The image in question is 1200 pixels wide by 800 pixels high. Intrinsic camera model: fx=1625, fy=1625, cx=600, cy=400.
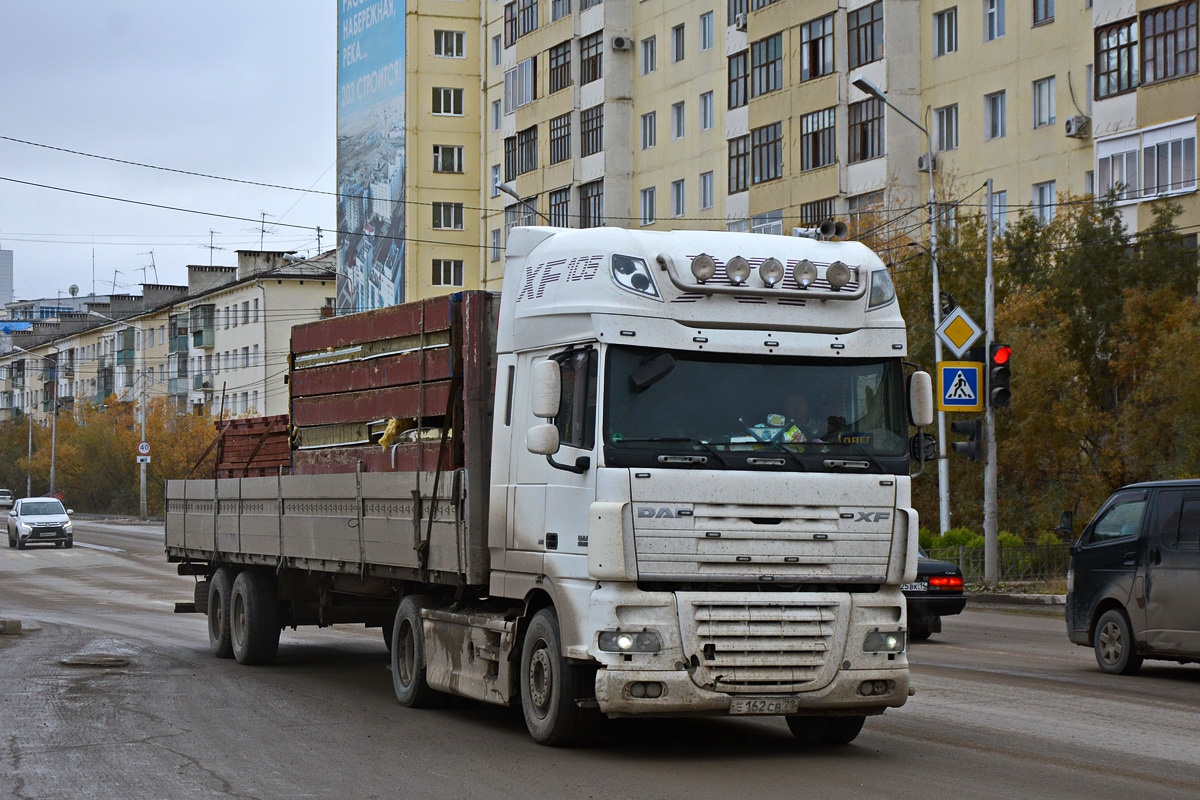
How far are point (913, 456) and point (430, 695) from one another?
4416 millimetres

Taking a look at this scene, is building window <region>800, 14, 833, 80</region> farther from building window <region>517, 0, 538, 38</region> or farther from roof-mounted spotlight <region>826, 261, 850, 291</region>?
roof-mounted spotlight <region>826, 261, 850, 291</region>

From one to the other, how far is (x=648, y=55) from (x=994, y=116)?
2148cm

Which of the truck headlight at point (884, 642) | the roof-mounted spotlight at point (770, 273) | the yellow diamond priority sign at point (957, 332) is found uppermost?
the yellow diamond priority sign at point (957, 332)

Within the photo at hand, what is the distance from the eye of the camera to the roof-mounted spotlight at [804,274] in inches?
407

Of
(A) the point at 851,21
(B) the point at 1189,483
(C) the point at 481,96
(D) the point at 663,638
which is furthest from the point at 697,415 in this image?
(C) the point at 481,96

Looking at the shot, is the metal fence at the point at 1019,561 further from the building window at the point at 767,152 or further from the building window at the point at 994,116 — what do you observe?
the building window at the point at 767,152

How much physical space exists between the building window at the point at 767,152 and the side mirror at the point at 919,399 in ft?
140

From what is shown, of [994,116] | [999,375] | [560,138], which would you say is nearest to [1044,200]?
[994,116]

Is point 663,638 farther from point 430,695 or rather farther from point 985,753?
point 430,695

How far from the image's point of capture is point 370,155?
85.0 m

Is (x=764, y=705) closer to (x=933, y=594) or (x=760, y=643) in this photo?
(x=760, y=643)

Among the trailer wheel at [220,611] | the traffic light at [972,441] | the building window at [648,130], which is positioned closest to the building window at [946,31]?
the building window at [648,130]

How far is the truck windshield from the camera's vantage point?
9.84 metres

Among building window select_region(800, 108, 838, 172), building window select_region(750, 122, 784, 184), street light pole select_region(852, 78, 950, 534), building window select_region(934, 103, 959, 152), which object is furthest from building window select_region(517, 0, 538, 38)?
street light pole select_region(852, 78, 950, 534)
